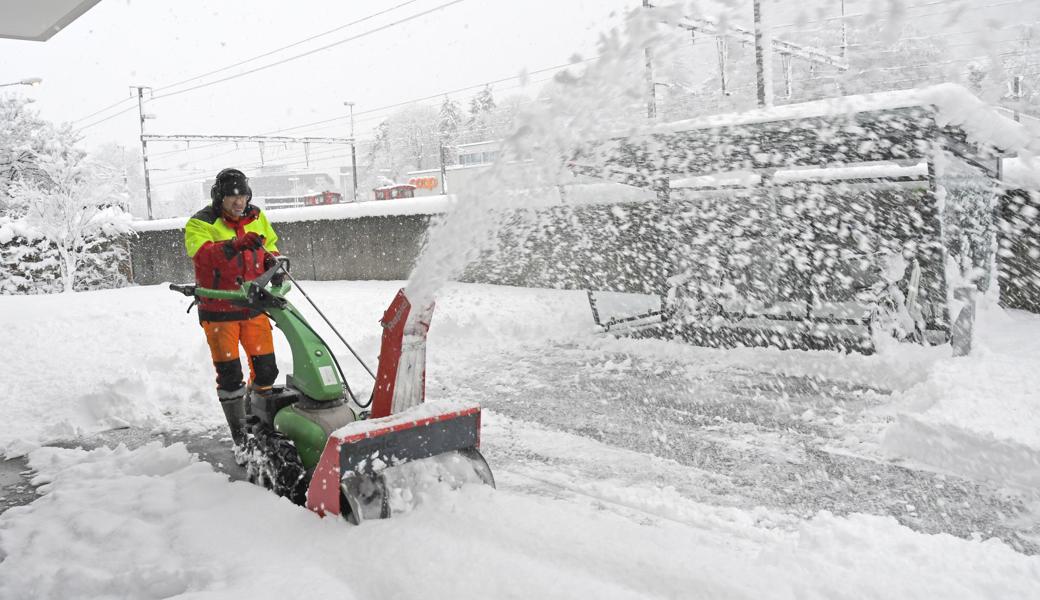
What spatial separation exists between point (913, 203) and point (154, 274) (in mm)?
17783

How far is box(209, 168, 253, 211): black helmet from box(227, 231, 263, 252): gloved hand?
1.23 ft

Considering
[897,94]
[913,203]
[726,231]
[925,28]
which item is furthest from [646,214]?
[925,28]

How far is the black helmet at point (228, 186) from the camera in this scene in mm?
3977

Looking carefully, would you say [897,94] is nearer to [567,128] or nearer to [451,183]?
[567,128]

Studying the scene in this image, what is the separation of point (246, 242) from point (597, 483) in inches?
89.5

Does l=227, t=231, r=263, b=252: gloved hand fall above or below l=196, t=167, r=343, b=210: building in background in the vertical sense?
below

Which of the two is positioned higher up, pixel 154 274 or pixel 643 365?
pixel 154 274

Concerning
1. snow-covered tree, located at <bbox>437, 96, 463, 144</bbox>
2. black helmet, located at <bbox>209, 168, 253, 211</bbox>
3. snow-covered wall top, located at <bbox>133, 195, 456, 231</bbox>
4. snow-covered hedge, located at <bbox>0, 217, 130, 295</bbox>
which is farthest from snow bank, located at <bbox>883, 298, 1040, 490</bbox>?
snow-covered tree, located at <bbox>437, 96, 463, 144</bbox>

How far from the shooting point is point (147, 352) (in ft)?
22.8

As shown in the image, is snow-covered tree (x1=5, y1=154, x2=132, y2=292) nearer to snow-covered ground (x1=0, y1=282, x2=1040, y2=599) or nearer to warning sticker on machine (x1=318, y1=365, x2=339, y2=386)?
snow-covered ground (x1=0, y1=282, x2=1040, y2=599)

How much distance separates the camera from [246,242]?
3719 mm

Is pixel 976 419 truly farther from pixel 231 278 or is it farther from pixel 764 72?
pixel 764 72

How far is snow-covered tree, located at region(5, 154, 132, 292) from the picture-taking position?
15977 millimetres

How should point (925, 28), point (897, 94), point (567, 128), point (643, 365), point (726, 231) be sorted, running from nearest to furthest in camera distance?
point (925, 28), point (567, 128), point (897, 94), point (643, 365), point (726, 231)
